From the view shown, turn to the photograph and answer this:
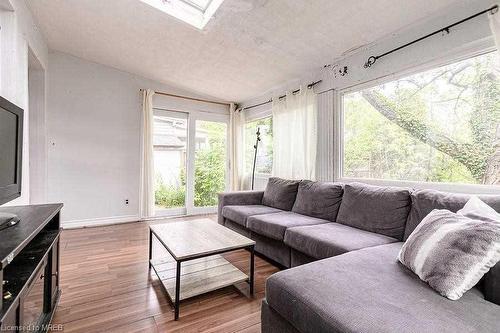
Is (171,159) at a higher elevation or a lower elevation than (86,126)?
lower

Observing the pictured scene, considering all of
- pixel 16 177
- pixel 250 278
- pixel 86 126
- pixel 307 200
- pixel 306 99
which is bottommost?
pixel 250 278

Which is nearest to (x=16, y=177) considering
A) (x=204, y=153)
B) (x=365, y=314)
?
(x=365, y=314)

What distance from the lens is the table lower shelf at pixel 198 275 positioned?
1771mm

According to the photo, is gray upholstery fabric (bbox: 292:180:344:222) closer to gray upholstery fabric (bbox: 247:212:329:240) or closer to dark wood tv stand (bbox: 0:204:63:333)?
gray upholstery fabric (bbox: 247:212:329:240)

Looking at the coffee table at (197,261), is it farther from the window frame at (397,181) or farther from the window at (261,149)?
the window at (261,149)

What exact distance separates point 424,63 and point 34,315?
329 centimetres

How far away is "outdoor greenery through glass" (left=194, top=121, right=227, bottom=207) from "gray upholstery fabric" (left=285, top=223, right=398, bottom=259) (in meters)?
2.84

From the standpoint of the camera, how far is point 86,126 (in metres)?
3.70

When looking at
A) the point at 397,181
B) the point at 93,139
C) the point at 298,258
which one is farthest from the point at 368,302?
A: the point at 93,139

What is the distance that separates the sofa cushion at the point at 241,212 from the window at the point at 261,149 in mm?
1207

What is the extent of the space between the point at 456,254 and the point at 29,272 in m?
1.96

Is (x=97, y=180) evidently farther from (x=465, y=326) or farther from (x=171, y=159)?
(x=465, y=326)

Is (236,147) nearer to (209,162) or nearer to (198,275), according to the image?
(209,162)

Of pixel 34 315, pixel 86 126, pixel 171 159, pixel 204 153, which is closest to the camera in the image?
pixel 34 315
